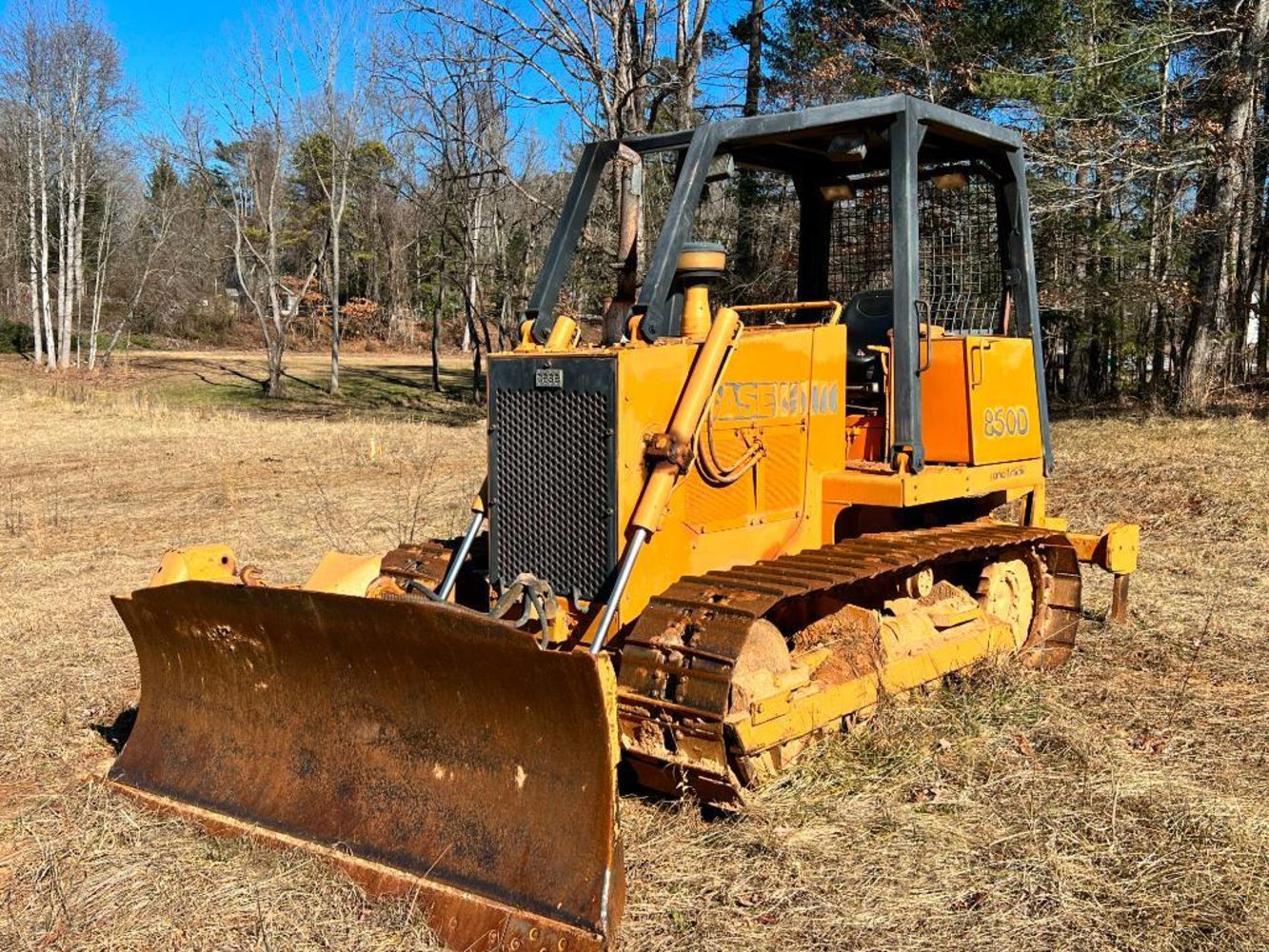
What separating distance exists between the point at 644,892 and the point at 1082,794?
1862 mm

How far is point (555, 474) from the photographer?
15.1ft

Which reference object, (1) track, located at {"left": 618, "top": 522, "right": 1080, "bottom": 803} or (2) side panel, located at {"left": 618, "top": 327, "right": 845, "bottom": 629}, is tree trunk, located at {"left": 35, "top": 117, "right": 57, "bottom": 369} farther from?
(1) track, located at {"left": 618, "top": 522, "right": 1080, "bottom": 803}

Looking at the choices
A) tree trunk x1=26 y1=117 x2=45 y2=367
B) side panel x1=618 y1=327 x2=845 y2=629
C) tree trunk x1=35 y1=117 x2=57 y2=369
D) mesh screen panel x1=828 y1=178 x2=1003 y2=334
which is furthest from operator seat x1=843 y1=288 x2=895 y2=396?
tree trunk x1=26 y1=117 x2=45 y2=367

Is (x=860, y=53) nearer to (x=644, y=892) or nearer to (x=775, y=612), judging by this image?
(x=775, y=612)

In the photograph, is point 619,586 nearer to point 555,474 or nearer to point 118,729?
point 555,474

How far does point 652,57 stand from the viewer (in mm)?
13562

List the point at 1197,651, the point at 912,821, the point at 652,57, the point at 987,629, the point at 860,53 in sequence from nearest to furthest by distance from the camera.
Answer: the point at 912,821 → the point at 987,629 → the point at 1197,651 → the point at 652,57 → the point at 860,53

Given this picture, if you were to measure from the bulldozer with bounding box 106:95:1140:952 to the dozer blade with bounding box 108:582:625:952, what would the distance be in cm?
1

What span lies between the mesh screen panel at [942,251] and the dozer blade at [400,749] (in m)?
3.43

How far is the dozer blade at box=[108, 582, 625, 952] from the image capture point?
364cm

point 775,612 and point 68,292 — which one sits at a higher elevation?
point 68,292

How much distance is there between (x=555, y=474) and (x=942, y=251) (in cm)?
290

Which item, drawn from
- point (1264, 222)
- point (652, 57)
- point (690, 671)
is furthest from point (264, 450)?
point (1264, 222)

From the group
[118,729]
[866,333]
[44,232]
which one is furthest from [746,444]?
[44,232]
